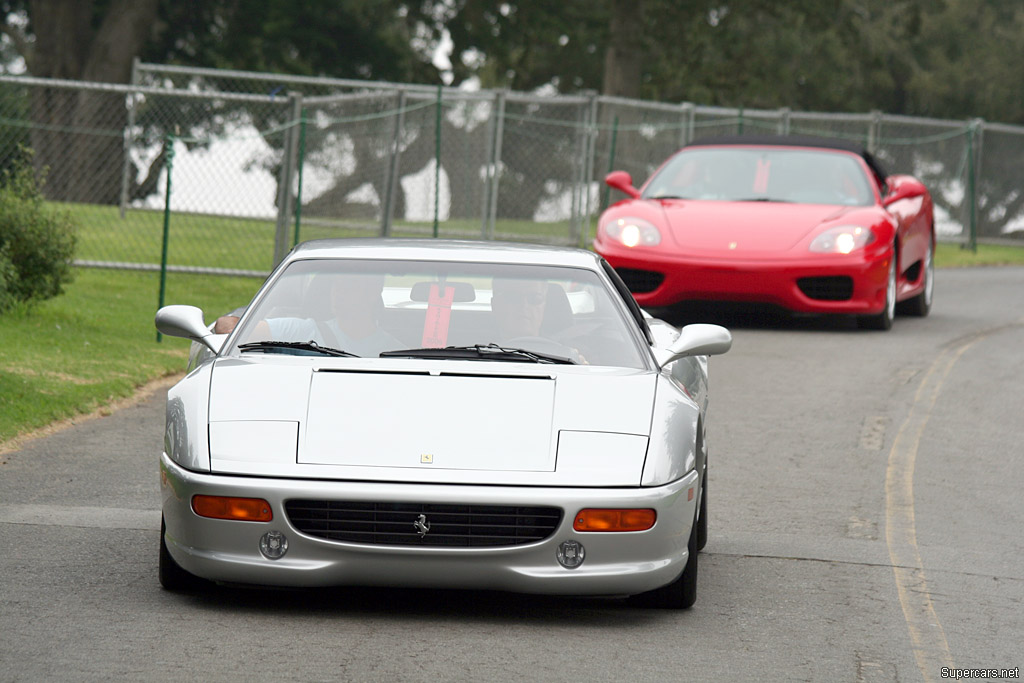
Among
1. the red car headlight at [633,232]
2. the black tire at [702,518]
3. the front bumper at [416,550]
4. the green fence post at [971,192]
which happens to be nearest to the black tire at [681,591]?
the front bumper at [416,550]

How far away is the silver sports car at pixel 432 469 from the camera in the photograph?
195 inches

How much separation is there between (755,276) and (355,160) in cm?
490

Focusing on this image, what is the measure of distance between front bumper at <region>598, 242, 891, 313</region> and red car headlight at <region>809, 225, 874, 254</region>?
0.06 m

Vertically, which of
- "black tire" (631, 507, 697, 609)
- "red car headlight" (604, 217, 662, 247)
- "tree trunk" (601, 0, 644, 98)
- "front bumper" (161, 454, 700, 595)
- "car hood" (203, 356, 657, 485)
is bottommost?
"black tire" (631, 507, 697, 609)

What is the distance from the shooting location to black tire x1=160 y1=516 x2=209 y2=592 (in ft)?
17.4

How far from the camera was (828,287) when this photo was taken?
43.3 ft

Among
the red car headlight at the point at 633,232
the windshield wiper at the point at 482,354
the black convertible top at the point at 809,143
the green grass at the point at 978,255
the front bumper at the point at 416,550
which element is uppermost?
the black convertible top at the point at 809,143

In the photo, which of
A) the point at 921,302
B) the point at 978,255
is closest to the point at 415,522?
the point at 921,302

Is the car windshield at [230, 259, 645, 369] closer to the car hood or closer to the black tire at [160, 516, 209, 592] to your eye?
the car hood

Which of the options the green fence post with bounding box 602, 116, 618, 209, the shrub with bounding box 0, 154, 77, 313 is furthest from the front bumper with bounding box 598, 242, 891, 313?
the green fence post with bounding box 602, 116, 618, 209

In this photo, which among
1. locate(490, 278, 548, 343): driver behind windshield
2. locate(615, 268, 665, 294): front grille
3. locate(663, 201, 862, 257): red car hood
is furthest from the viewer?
locate(615, 268, 665, 294): front grille

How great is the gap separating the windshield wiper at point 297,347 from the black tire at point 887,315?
8.52 metres

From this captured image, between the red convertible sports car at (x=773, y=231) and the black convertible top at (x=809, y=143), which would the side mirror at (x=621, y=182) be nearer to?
the red convertible sports car at (x=773, y=231)

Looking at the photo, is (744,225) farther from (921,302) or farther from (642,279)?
(921,302)
